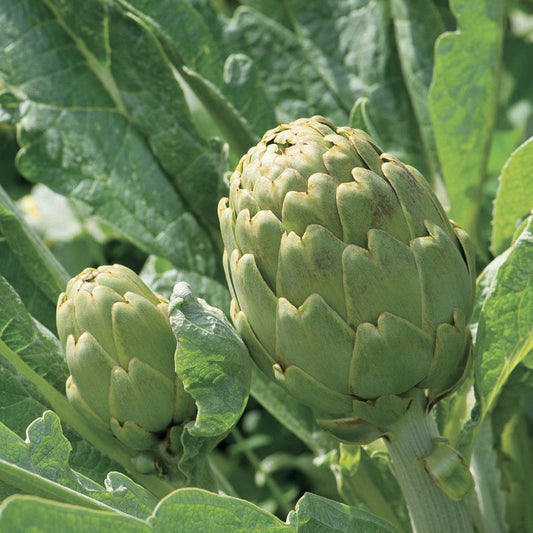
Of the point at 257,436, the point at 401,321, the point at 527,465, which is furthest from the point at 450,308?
the point at 257,436

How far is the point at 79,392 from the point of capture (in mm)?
819

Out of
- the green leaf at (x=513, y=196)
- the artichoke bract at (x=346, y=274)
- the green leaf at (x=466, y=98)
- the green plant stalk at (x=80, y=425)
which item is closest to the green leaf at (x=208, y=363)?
the artichoke bract at (x=346, y=274)

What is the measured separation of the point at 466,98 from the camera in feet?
3.76

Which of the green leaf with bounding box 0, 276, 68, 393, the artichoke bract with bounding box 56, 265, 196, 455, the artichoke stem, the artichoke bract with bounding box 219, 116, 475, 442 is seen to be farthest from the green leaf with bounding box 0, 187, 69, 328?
the artichoke stem

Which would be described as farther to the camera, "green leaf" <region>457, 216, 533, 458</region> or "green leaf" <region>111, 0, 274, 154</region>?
"green leaf" <region>111, 0, 274, 154</region>

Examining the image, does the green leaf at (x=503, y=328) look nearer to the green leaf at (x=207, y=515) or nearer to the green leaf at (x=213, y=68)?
the green leaf at (x=207, y=515)

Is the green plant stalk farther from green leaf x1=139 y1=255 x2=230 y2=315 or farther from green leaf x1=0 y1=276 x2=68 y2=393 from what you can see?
green leaf x1=139 y1=255 x2=230 y2=315

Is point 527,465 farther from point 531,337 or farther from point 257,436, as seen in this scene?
point 257,436

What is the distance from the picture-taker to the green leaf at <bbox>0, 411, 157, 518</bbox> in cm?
73

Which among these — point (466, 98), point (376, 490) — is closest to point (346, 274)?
point (376, 490)

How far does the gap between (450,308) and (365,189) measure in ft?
0.41

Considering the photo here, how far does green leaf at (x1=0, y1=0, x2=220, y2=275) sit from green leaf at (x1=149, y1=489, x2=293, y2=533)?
49 cm

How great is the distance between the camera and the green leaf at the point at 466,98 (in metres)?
1.12

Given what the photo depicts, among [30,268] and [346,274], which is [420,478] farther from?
[30,268]
